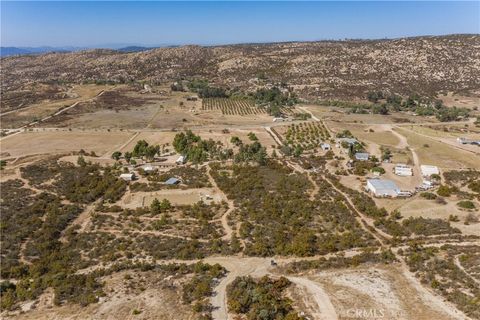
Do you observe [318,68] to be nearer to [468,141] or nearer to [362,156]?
[468,141]

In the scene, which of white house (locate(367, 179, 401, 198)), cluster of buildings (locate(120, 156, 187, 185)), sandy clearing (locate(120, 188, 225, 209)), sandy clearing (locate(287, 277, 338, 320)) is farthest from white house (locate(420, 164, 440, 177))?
cluster of buildings (locate(120, 156, 187, 185))

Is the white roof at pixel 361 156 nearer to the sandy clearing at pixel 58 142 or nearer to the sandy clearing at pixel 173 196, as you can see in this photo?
the sandy clearing at pixel 173 196

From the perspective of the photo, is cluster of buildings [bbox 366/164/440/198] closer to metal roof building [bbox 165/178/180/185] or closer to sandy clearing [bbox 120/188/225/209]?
sandy clearing [bbox 120/188/225/209]

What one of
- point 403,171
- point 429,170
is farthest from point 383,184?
point 429,170

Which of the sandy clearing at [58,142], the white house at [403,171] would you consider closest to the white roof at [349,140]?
the white house at [403,171]

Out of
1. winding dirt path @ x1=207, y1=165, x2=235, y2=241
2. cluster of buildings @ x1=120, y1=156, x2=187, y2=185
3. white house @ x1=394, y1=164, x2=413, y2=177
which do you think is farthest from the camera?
white house @ x1=394, y1=164, x2=413, y2=177

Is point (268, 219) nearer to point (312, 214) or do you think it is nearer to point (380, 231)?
point (312, 214)
